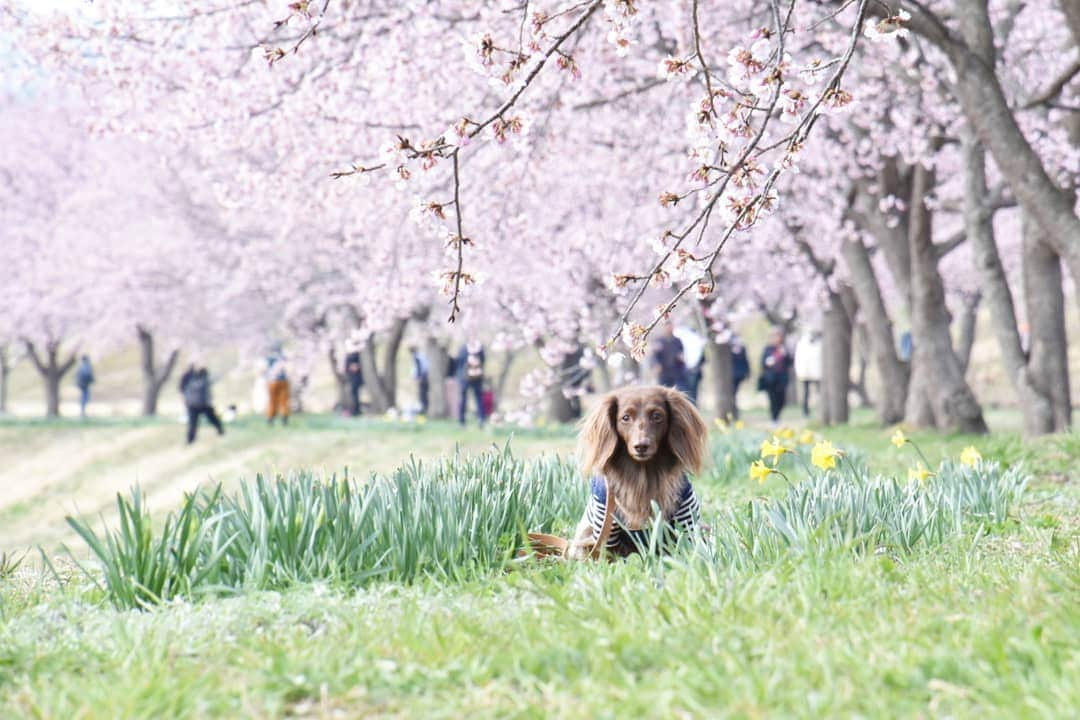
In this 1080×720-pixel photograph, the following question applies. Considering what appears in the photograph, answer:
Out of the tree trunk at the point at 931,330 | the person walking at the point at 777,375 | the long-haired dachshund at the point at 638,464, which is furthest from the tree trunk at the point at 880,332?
the long-haired dachshund at the point at 638,464

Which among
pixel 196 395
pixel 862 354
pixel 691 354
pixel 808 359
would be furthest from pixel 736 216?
pixel 862 354

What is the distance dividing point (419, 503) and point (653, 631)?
164 cm

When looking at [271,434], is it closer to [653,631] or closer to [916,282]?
[916,282]

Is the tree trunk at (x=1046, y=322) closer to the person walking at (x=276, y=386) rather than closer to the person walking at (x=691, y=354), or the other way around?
the person walking at (x=691, y=354)

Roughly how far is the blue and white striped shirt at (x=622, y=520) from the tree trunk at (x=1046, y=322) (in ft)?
25.8

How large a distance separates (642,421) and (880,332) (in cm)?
1336

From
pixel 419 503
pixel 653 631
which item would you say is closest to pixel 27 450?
pixel 419 503

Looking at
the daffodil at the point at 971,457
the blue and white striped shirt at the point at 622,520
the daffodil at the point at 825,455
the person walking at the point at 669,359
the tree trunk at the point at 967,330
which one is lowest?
the blue and white striped shirt at the point at 622,520

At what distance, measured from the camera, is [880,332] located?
56.4ft

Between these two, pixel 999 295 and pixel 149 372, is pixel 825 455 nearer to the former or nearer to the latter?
pixel 999 295

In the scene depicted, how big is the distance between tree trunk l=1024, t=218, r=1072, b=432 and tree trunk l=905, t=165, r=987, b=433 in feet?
5.28

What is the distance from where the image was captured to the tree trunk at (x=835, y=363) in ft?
63.4

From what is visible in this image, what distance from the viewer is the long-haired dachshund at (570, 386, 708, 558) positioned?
4.77 metres

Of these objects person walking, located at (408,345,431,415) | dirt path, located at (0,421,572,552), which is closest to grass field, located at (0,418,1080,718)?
dirt path, located at (0,421,572,552)
